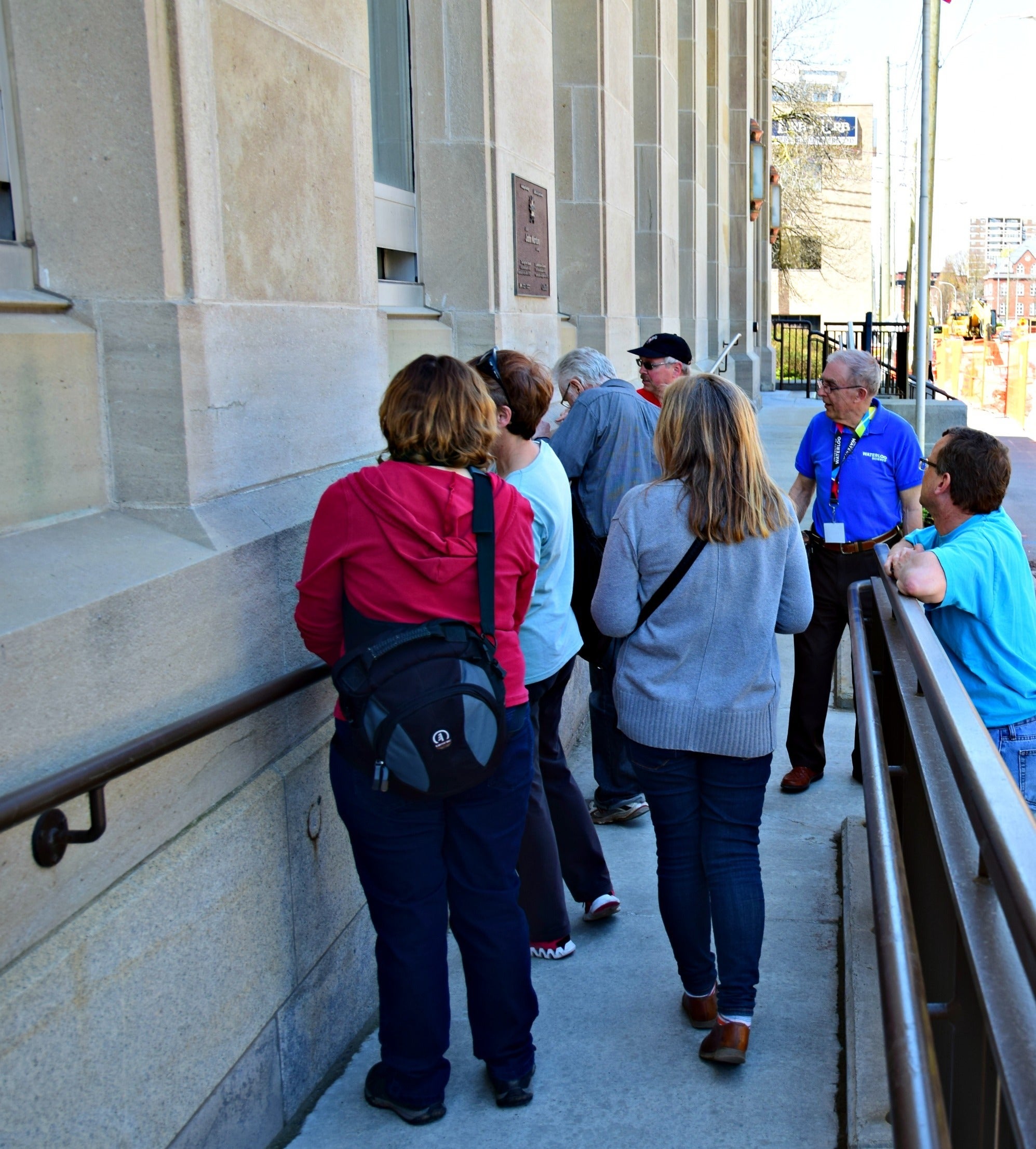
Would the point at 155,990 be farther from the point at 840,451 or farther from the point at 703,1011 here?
the point at 840,451

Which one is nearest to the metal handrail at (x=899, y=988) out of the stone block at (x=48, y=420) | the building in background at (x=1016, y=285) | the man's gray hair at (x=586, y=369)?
the stone block at (x=48, y=420)

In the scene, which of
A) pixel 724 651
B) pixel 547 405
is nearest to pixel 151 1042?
pixel 724 651

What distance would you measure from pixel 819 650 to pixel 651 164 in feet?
18.8

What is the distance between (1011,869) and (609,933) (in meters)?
2.67

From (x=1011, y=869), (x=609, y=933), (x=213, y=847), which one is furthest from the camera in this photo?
(x=609, y=933)

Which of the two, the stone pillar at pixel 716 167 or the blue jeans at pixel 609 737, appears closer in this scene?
the blue jeans at pixel 609 737

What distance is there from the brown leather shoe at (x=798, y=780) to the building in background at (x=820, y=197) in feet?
62.0

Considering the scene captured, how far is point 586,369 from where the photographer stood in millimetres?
4730

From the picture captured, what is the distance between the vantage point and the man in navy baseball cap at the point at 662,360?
17.6 ft

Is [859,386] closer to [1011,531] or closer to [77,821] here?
[1011,531]

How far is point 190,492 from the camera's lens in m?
2.80

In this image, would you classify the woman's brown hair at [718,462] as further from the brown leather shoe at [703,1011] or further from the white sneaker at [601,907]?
the white sneaker at [601,907]

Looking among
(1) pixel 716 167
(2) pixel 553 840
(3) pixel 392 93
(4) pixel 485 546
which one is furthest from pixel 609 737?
(1) pixel 716 167

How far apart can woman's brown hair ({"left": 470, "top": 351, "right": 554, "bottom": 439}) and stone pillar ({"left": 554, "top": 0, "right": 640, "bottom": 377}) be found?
14.1ft
